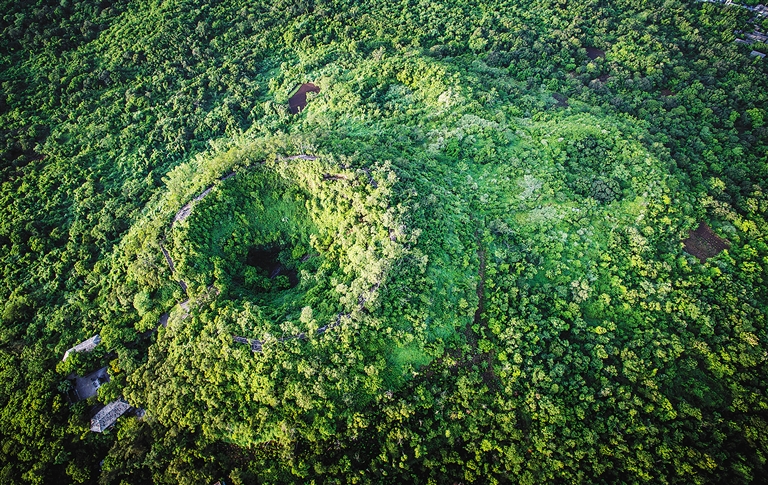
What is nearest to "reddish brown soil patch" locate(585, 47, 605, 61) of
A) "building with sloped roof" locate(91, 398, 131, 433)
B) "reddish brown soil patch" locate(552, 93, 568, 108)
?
"reddish brown soil patch" locate(552, 93, 568, 108)

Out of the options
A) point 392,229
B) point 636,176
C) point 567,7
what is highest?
point 567,7

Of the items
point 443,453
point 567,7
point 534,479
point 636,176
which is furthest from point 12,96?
point 567,7

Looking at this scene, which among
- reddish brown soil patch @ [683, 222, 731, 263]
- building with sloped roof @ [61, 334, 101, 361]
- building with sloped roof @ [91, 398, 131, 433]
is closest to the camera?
building with sloped roof @ [91, 398, 131, 433]

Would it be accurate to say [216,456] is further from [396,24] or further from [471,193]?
[396,24]

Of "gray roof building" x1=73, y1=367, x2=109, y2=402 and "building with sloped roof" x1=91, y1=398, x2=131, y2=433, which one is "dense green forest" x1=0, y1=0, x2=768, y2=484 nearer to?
"building with sloped roof" x1=91, y1=398, x2=131, y2=433

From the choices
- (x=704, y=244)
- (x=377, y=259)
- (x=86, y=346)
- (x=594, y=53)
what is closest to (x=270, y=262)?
(x=377, y=259)

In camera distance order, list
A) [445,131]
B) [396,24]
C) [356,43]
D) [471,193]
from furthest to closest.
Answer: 1. [396,24]
2. [356,43]
3. [445,131]
4. [471,193]

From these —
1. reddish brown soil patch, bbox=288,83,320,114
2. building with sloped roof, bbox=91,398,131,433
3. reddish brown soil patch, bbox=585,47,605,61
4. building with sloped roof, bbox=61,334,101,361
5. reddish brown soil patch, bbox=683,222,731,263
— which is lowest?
reddish brown soil patch, bbox=683,222,731,263
